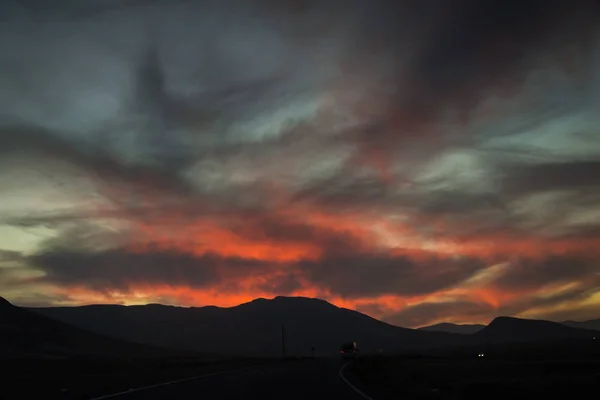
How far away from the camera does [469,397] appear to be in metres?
27.1

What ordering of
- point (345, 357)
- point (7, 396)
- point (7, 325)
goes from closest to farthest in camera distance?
point (7, 396)
point (345, 357)
point (7, 325)

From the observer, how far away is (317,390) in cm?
2978

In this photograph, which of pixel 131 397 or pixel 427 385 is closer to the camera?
pixel 131 397

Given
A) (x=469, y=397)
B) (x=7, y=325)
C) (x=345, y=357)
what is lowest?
(x=469, y=397)

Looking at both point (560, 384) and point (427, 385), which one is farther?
point (427, 385)

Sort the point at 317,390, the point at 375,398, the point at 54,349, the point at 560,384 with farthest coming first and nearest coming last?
the point at 54,349, the point at 560,384, the point at 317,390, the point at 375,398

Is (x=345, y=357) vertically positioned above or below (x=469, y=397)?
above

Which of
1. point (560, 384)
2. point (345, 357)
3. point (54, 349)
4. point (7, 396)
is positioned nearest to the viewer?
point (7, 396)

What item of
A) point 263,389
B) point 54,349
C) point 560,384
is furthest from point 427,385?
point 54,349

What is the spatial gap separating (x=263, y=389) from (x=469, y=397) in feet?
28.7

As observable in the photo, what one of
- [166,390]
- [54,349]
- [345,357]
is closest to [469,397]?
[166,390]

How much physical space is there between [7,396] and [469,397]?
710 inches

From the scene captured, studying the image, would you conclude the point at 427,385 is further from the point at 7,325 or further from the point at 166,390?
the point at 7,325

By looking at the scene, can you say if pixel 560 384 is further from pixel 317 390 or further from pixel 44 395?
pixel 44 395
